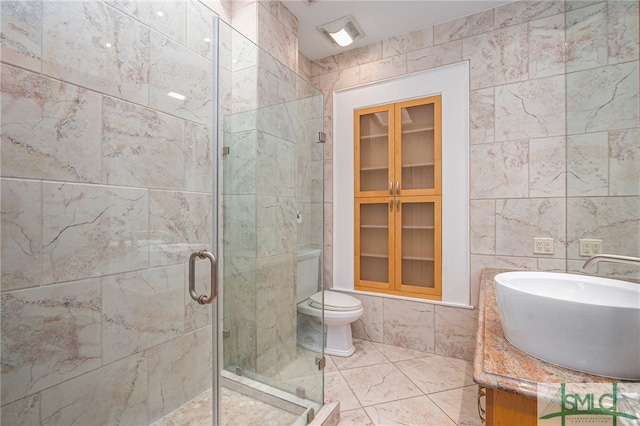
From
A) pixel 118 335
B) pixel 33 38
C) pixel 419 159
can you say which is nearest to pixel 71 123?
pixel 33 38

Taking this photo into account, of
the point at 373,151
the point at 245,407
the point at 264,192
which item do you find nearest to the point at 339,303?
the point at 245,407

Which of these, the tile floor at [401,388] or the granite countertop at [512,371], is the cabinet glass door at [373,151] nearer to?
the tile floor at [401,388]

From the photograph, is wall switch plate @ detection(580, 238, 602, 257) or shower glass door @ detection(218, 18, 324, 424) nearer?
shower glass door @ detection(218, 18, 324, 424)

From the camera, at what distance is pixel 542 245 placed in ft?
6.58

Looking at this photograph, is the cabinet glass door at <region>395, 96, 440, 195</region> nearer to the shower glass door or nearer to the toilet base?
the shower glass door

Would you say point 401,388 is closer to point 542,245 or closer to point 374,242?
point 374,242

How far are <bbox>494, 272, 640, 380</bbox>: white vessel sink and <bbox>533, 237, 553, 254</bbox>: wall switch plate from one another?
1204 millimetres

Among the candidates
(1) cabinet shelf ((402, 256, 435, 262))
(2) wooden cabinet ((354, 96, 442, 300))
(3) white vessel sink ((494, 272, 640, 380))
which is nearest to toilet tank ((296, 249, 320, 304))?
(2) wooden cabinet ((354, 96, 442, 300))

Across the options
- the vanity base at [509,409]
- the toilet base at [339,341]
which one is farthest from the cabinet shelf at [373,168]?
the vanity base at [509,409]

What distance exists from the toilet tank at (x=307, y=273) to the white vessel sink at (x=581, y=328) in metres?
1.18

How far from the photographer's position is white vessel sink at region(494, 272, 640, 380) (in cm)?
66

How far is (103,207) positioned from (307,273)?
46.7 inches

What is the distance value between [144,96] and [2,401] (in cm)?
126

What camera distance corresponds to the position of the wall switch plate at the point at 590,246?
1724mm
